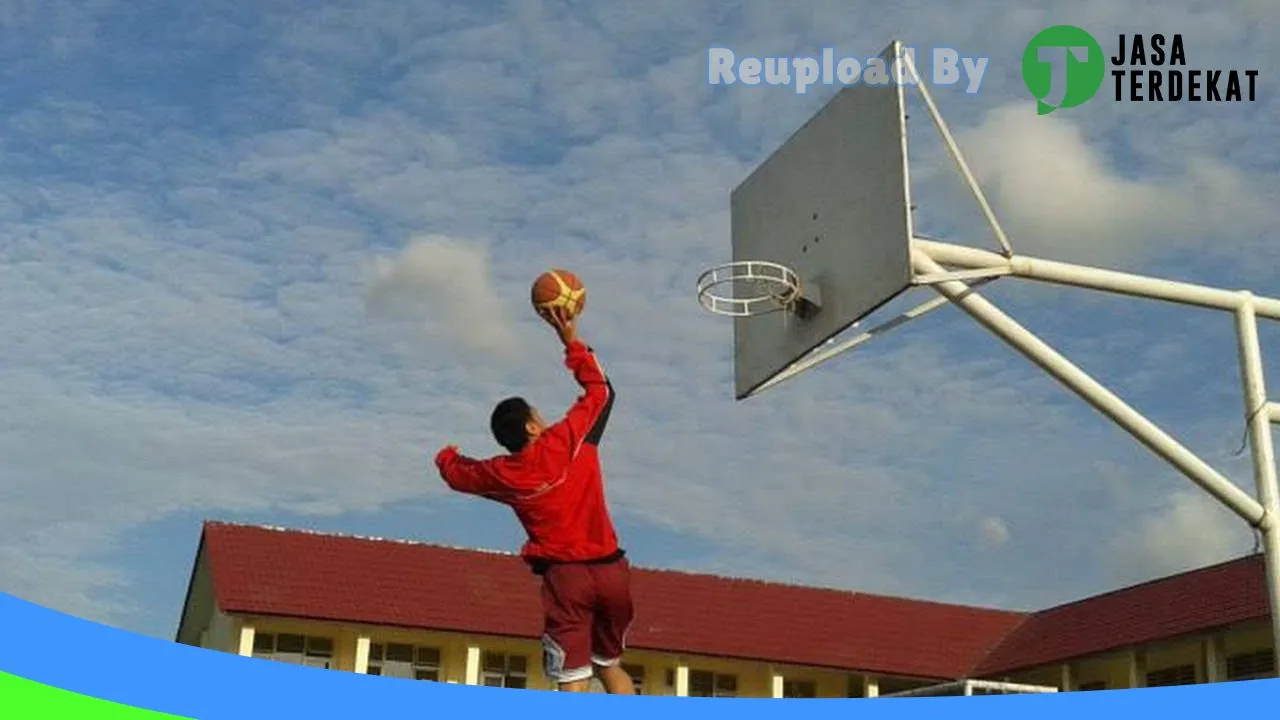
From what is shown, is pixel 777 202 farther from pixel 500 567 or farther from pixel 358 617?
pixel 500 567

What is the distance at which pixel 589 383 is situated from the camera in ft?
21.3

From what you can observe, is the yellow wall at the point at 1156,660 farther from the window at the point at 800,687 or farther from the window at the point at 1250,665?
the window at the point at 800,687

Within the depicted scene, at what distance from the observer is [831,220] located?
10367mm

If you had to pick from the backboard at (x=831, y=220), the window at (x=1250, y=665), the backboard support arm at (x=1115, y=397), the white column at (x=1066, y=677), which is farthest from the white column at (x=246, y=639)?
the backboard support arm at (x=1115, y=397)

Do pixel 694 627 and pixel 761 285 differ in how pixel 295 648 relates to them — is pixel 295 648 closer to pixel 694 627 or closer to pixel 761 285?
pixel 694 627

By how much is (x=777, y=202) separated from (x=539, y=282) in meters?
4.64

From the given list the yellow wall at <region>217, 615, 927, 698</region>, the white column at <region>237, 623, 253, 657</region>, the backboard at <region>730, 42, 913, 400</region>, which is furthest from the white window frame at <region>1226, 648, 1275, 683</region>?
the backboard at <region>730, 42, 913, 400</region>

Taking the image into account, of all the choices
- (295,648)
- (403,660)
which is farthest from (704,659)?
(295,648)

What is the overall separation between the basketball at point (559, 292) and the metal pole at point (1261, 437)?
5158 millimetres

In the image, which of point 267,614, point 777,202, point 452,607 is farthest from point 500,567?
point 777,202

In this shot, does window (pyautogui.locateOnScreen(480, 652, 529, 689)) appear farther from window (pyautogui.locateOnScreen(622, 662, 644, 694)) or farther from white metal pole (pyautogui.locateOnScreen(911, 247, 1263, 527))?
white metal pole (pyautogui.locateOnScreen(911, 247, 1263, 527))

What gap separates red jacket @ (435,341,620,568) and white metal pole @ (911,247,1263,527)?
376 centimetres

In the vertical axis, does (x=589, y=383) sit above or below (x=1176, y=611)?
below

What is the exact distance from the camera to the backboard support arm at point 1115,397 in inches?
382
